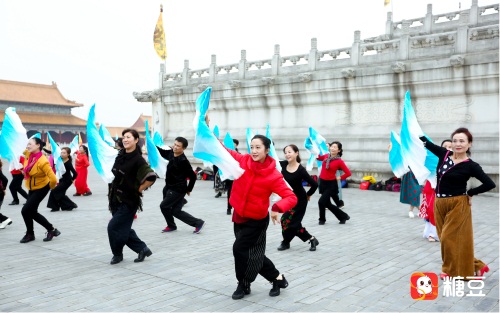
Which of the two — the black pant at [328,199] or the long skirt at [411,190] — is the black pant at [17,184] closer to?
the black pant at [328,199]

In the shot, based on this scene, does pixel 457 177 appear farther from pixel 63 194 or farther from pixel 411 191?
pixel 63 194

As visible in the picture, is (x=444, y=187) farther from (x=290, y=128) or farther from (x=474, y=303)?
(x=290, y=128)

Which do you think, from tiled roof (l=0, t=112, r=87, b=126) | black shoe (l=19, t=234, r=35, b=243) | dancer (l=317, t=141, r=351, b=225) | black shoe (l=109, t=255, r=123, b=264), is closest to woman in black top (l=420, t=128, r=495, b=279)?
dancer (l=317, t=141, r=351, b=225)

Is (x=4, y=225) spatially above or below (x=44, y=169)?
below

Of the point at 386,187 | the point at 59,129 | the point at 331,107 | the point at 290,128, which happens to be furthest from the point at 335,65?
the point at 59,129

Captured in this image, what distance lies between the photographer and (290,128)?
19.2m

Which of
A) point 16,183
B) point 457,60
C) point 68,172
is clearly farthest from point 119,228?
point 457,60

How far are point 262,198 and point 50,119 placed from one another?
46778mm

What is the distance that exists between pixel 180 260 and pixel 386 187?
10891mm

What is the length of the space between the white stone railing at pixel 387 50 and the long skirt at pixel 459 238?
35.9 feet

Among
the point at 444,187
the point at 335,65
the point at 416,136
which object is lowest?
the point at 444,187

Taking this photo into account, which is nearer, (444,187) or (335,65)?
(444,187)

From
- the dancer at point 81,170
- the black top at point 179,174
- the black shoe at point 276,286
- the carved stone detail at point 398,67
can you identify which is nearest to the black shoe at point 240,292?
the black shoe at point 276,286

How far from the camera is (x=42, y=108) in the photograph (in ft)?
153
